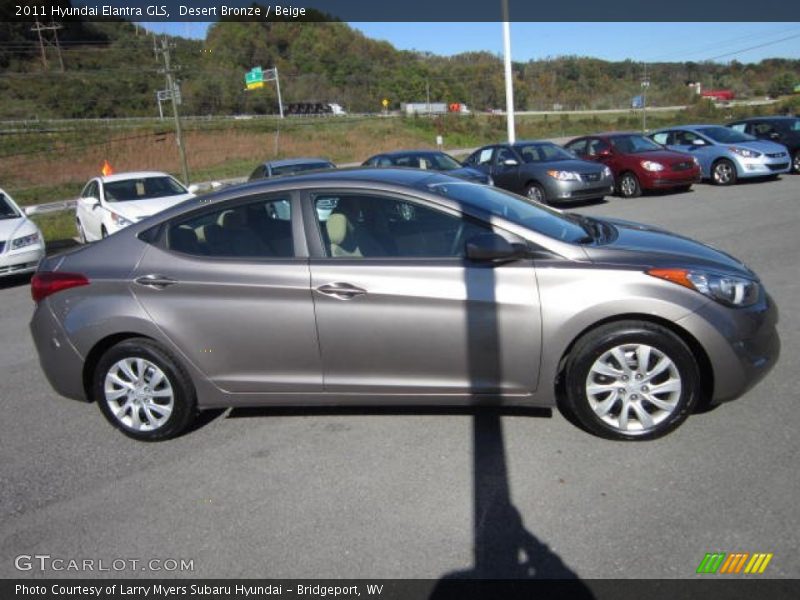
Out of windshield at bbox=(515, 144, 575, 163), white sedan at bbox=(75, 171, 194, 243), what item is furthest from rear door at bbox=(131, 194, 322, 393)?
windshield at bbox=(515, 144, 575, 163)

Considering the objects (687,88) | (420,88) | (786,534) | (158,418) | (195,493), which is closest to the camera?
(786,534)

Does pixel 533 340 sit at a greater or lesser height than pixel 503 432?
greater

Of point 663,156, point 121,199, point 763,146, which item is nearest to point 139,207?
point 121,199

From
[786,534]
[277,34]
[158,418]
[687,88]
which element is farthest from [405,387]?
[277,34]

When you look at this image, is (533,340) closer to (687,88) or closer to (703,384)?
(703,384)

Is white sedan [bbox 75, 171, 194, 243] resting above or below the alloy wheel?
above

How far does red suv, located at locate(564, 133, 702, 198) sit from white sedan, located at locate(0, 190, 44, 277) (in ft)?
40.6

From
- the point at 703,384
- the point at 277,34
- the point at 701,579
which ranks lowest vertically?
the point at 701,579

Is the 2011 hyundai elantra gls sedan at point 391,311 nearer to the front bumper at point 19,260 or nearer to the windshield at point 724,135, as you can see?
the front bumper at point 19,260

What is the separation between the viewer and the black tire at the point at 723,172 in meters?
16.6

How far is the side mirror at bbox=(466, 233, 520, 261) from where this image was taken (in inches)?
148

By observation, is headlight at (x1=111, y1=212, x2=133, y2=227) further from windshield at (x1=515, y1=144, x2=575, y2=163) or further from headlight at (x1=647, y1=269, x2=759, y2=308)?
headlight at (x1=647, y1=269, x2=759, y2=308)

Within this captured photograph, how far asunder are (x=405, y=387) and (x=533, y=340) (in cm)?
79

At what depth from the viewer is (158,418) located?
169 inches
